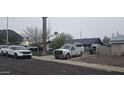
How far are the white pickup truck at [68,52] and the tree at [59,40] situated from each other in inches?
50.1

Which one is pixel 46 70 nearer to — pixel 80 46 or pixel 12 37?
pixel 80 46

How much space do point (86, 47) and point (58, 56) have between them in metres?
3.16

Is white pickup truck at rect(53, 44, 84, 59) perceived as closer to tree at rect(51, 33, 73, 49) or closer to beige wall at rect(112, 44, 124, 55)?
tree at rect(51, 33, 73, 49)

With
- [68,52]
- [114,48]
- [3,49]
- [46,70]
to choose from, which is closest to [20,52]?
[3,49]

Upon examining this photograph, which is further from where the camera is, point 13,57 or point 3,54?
point 3,54

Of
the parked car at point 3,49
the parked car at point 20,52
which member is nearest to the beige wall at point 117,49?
the parked car at point 20,52

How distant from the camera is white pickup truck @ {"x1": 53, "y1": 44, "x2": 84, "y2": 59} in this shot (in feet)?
82.0

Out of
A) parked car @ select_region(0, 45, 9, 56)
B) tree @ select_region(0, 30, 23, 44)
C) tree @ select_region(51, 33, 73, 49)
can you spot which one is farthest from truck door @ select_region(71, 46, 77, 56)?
parked car @ select_region(0, 45, 9, 56)

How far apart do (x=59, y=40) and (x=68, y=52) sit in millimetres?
4502

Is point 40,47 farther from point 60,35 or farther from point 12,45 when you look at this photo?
point 12,45

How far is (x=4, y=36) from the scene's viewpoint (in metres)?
27.8

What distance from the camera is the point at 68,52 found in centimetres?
2630

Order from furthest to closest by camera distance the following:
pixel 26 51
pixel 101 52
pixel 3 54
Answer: pixel 101 52 < pixel 3 54 < pixel 26 51

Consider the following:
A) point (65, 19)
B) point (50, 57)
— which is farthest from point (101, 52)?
point (65, 19)
